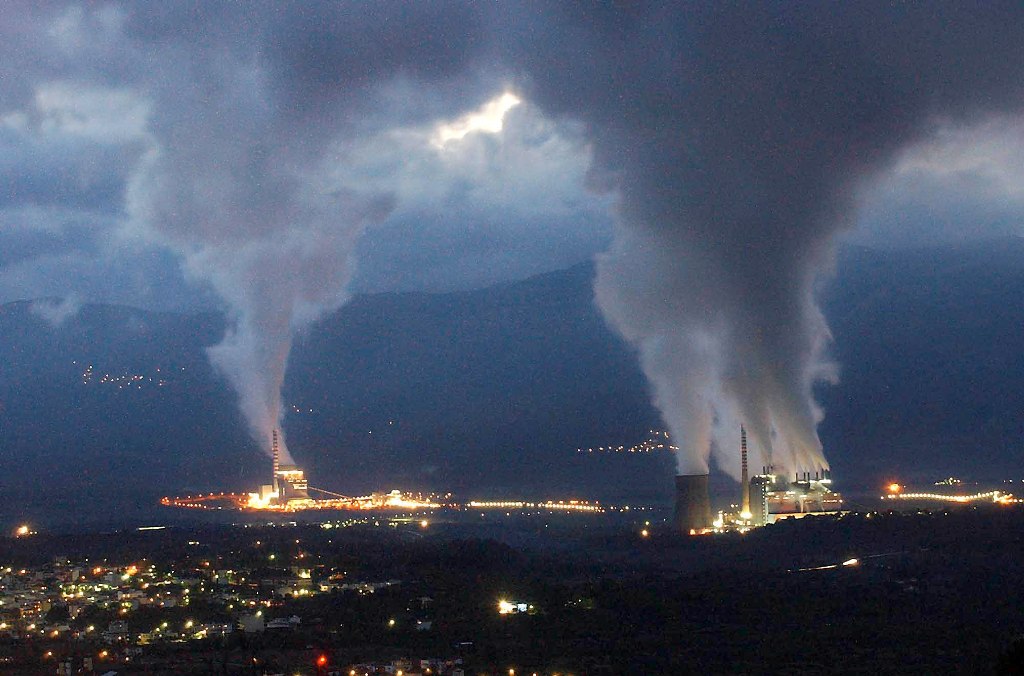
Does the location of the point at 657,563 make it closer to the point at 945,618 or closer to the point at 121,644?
the point at 945,618

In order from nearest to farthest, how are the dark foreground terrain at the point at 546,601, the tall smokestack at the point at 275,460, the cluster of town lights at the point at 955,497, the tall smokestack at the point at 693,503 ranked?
Result: the dark foreground terrain at the point at 546,601 → the tall smokestack at the point at 693,503 → the cluster of town lights at the point at 955,497 → the tall smokestack at the point at 275,460

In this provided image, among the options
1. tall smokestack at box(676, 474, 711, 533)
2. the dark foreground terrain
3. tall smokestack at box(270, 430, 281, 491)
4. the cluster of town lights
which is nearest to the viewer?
the dark foreground terrain

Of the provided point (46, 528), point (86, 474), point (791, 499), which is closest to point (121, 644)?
point (791, 499)

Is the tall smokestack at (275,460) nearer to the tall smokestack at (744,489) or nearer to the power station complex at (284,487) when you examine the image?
the power station complex at (284,487)

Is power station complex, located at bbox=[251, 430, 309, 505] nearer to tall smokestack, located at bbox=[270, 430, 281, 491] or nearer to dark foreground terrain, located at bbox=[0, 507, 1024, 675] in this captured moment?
tall smokestack, located at bbox=[270, 430, 281, 491]

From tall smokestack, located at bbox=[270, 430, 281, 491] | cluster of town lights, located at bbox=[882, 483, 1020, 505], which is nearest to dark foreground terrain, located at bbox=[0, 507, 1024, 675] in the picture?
cluster of town lights, located at bbox=[882, 483, 1020, 505]

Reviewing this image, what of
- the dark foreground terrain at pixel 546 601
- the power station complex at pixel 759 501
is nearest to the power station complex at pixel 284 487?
the dark foreground terrain at pixel 546 601

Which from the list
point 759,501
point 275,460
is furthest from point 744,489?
point 275,460
